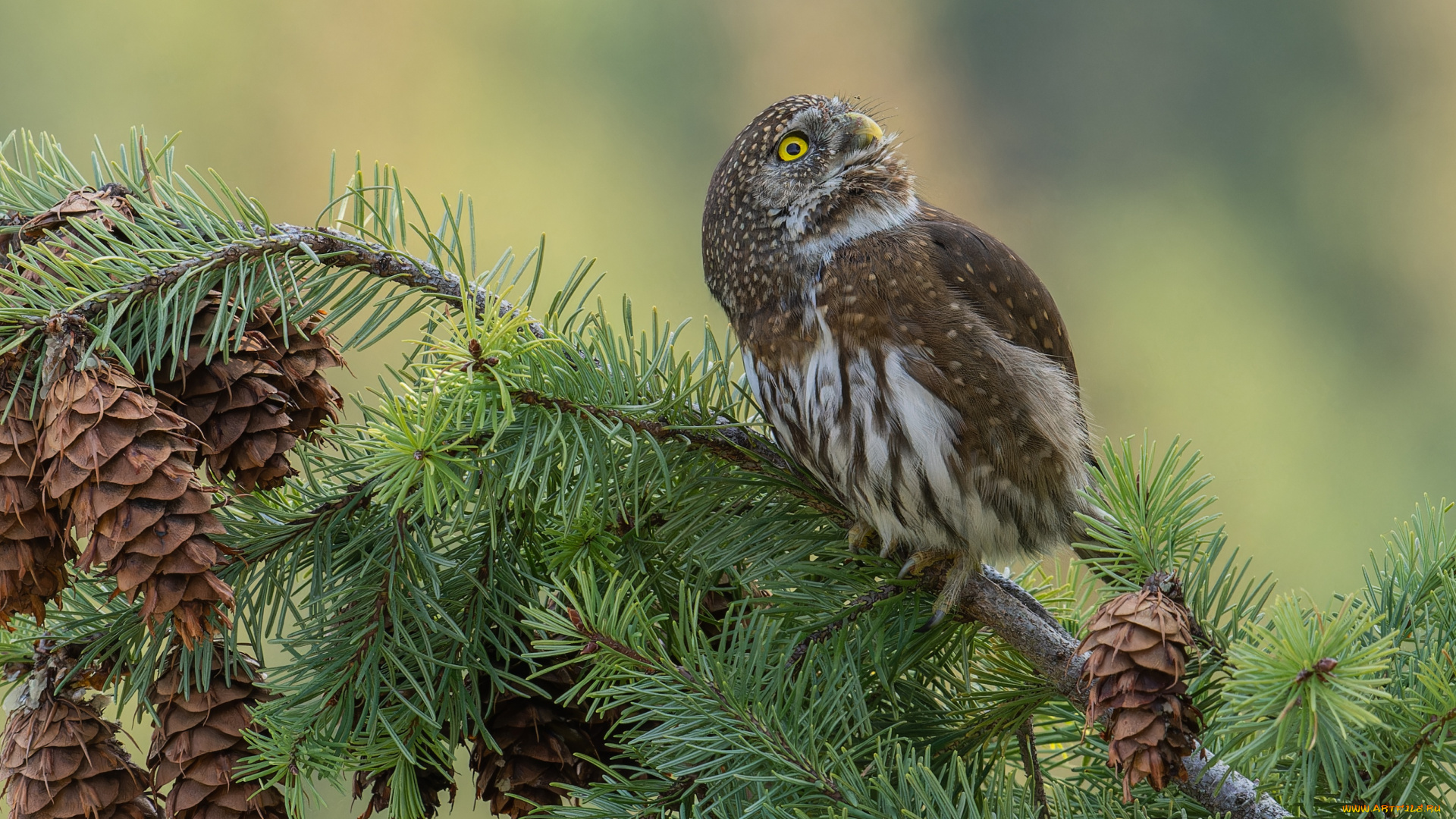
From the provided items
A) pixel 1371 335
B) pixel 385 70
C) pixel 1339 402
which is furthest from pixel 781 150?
pixel 1371 335

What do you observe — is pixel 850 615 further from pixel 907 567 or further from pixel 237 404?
pixel 237 404

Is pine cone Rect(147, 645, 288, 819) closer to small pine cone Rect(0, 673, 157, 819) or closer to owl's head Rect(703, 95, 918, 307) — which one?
small pine cone Rect(0, 673, 157, 819)

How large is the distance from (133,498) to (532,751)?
330 mm

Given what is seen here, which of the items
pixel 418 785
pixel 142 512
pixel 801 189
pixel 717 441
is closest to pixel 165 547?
pixel 142 512

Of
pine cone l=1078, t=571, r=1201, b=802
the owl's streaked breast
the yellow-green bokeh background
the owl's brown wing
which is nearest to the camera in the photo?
pine cone l=1078, t=571, r=1201, b=802

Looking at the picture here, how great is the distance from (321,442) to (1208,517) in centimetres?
64

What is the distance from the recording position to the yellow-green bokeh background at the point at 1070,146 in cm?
377

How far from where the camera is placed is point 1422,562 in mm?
745

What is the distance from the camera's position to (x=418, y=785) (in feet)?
2.67

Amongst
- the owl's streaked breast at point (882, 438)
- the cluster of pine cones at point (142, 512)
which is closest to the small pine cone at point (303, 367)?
the cluster of pine cones at point (142, 512)

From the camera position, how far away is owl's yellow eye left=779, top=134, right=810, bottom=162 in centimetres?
117

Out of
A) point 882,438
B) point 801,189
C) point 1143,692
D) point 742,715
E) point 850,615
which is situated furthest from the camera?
point 801,189

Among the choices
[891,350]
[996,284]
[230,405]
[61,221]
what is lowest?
[230,405]

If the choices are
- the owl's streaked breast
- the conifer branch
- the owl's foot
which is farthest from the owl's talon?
the conifer branch
